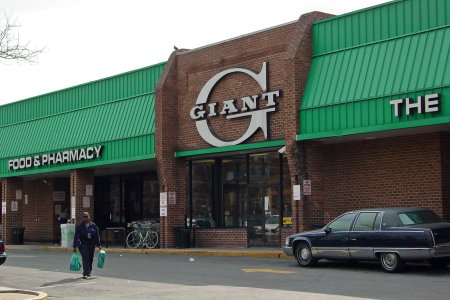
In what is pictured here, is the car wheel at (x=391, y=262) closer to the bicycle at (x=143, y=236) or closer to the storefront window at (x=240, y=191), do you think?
the storefront window at (x=240, y=191)

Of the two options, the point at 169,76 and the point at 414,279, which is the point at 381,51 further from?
the point at 169,76

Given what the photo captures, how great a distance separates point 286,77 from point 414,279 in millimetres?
10083

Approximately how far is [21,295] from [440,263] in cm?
983

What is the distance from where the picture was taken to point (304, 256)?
64.3 ft

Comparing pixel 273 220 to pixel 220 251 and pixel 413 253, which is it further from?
pixel 413 253

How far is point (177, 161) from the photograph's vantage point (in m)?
29.3

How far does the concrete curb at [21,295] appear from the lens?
13789mm

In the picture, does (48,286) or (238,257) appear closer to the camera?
(48,286)

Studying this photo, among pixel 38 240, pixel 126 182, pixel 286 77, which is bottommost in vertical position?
pixel 38 240

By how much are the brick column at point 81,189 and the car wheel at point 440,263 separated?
61.9 ft

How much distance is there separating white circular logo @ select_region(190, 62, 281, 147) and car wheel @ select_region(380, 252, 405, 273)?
872 cm

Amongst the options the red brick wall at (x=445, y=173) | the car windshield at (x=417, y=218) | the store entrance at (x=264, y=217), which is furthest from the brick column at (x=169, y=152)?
the car windshield at (x=417, y=218)

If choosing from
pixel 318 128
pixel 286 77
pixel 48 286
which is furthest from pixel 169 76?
pixel 48 286

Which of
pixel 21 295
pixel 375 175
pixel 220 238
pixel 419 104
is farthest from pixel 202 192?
pixel 21 295
